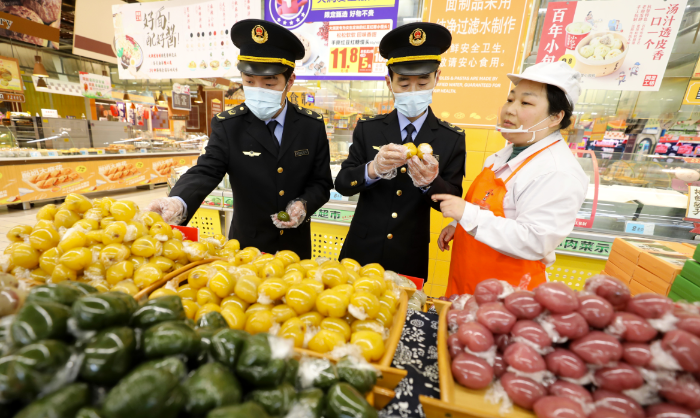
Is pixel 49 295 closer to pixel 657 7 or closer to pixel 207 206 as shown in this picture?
pixel 207 206

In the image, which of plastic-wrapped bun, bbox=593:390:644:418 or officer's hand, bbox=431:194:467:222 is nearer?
plastic-wrapped bun, bbox=593:390:644:418

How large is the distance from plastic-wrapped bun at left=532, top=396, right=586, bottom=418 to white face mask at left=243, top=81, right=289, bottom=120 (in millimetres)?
2084

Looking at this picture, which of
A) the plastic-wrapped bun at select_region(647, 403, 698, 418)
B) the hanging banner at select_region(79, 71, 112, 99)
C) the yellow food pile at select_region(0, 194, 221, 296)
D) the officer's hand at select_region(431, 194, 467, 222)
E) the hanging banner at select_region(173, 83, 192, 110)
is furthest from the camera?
the hanging banner at select_region(79, 71, 112, 99)

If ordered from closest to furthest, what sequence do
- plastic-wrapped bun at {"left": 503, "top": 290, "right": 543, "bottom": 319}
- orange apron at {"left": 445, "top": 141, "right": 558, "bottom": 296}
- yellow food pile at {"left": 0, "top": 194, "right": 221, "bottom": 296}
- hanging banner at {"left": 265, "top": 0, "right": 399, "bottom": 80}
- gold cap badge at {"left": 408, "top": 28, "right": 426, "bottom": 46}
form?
plastic-wrapped bun at {"left": 503, "top": 290, "right": 543, "bottom": 319} → yellow food pile at {"left": 0, "top": 194, "right": 221, "bottom": 296} → orange apron at {"left": 445, "top": 141, "right": 558, "bottom": 296} → gold cap badge at {"left": 408, "top": 28, "right": 426, "bottom": 46} → hanging banner at {"left": 265, "top": 0, "right": 399, "bottom": 80}

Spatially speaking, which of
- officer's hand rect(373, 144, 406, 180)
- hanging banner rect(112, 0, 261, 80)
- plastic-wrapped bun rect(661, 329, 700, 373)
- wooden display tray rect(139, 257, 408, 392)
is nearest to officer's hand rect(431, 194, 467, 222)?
officer's hand rect(373, 144, 406, 180)

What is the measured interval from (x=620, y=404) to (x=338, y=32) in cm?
402

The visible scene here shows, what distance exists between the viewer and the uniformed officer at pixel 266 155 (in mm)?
1952

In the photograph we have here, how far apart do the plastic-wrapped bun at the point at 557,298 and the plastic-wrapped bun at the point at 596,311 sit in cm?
2

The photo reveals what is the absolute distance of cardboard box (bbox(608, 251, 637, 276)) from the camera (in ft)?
8.09

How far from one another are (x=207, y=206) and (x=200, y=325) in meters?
3.59

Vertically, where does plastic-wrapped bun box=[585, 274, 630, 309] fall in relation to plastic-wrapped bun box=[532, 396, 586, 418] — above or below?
above

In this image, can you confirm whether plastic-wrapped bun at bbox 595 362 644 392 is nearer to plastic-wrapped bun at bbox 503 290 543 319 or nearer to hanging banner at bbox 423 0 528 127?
plastic-wrapped bun at bbox 503 290 543 319

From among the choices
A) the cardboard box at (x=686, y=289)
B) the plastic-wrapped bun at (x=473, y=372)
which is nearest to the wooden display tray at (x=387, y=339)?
the plastic-wrapped bun at (x=473, y=372)

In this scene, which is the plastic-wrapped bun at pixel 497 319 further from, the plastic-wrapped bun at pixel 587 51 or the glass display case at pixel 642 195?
the plastic-wrapped bun at pixel 587 51
